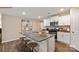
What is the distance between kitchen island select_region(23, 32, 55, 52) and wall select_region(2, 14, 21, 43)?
0.22 metres

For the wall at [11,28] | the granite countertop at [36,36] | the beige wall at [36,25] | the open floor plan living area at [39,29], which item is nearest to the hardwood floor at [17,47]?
the open floor plan living area at [39,29]

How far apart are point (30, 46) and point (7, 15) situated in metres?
0.89

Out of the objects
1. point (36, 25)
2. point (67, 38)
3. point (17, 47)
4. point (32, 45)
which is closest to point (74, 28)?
point (67, 38)

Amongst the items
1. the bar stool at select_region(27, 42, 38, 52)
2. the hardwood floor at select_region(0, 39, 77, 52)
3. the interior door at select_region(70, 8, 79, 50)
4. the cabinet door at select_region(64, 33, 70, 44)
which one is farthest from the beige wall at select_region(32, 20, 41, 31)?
the interior door at select_region(70, 8, 79, 50)

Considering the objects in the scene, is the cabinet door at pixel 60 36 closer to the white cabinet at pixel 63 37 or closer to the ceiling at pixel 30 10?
the white cabinet at pixel 63 37

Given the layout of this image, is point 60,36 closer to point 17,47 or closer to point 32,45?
point 32,45

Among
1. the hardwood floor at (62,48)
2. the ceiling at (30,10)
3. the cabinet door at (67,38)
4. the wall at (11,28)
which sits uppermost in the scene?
the ceiling at (30,10)

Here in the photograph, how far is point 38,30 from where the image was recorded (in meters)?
2.19

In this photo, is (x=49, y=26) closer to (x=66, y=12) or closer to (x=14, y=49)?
(x=66, y=12)

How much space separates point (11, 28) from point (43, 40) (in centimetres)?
82

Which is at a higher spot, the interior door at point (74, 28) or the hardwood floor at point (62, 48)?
the interior door at point (74, 28)

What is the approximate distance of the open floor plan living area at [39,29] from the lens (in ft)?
6.76
